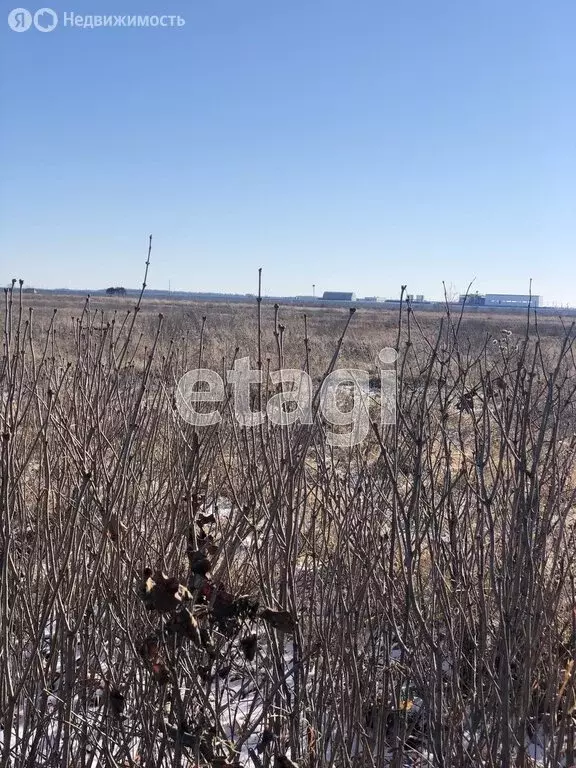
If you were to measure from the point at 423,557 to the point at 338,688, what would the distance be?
237 centimetres

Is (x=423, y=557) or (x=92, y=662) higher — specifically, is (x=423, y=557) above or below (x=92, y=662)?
below

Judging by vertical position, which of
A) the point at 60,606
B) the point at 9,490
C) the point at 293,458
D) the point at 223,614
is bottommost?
the point at 60,606

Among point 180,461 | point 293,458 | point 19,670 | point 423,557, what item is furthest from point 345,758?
point 423,557

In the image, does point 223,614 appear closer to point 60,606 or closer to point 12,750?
point 60,606

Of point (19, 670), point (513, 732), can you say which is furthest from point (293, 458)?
point (19, 670)

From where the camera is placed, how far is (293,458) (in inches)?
64.6

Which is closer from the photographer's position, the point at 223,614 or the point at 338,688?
the point at 223,614

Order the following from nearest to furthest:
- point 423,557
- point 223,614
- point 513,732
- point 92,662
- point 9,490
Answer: point 223,614 → point 513,732 → point 9,490 → point 92,662 → point 423,557

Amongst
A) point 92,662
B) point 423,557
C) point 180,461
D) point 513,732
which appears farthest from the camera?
point 423,557

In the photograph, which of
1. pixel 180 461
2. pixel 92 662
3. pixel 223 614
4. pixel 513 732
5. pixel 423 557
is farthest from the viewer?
pixel 423 557

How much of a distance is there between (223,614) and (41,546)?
87 cm

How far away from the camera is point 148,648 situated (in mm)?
1341

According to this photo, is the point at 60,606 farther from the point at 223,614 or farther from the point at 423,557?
the point at 423,557

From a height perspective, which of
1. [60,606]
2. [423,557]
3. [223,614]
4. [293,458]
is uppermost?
[293,458]
